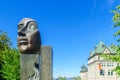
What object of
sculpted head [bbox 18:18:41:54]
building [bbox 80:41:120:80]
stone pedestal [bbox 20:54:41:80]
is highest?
building [bbox 80:41:120:80]

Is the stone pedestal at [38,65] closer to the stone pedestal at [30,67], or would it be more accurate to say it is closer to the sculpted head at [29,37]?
the stone pedestal at [30,67]

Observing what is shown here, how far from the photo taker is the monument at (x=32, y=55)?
12.5m

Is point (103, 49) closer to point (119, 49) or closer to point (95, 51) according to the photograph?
point (95, 51)

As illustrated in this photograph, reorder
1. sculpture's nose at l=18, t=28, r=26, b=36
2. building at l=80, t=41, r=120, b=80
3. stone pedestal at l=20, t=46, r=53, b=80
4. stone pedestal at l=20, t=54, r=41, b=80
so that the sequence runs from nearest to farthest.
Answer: stone pedestal at l=20, t=46, r=53, b=80 < stone pedestal at l=20, t=54, r=41, b=80 < sculpture's nose at l=18, t=28, r=26, b=36 < building at l=80, t=41, r=120, b=80

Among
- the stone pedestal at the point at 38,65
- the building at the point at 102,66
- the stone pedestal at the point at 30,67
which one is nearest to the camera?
the stone pedestal at the point at 38,65

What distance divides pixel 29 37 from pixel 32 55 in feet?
2.25

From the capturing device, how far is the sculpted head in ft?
41.8

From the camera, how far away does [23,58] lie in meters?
12.9

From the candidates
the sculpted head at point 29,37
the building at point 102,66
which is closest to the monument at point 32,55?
the sculpted head at point 29,37

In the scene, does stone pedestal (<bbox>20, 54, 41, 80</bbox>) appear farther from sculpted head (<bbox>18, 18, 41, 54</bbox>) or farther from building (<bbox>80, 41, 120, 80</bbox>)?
building (<bbox>80, 41, 120, 80</bbox>)

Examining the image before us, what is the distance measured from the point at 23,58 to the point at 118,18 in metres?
15.6

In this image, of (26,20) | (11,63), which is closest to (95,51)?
(11,63)

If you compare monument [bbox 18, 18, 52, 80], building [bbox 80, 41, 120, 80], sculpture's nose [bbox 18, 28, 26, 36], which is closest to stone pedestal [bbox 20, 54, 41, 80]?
monument [bbox 18, 18, 52, 80]

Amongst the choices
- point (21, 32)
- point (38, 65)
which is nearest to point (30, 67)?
point (38, 65)
